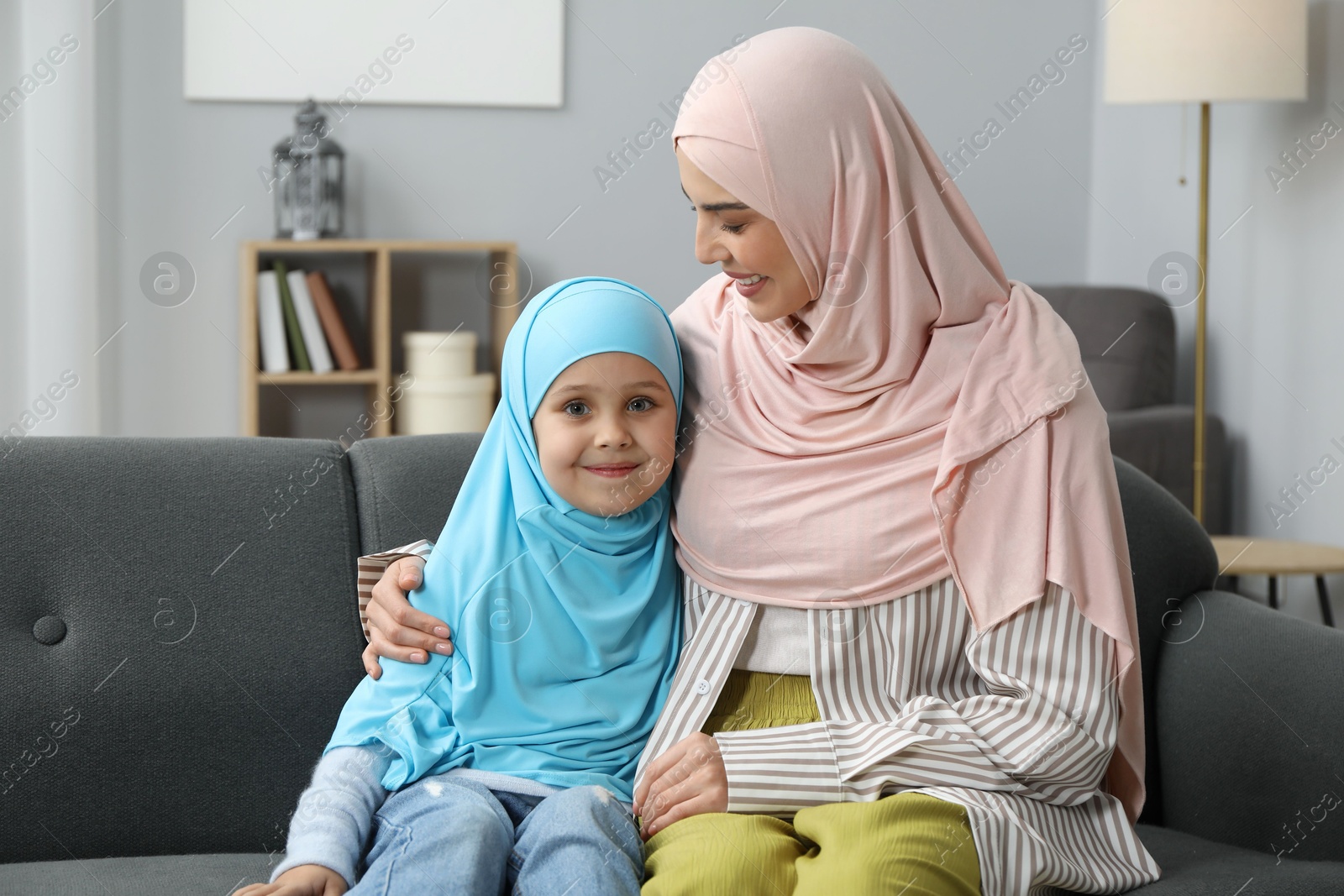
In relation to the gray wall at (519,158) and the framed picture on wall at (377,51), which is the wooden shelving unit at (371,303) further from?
the framed picture on wall at (377,51)

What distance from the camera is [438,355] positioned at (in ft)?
12.7

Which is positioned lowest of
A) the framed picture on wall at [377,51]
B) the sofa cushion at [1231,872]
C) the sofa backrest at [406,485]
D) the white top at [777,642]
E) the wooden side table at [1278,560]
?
the sofa cushion at [1231,872]

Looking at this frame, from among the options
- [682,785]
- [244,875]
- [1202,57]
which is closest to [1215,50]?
[1202,57]

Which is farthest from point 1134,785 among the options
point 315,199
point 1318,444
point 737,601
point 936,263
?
point 315,199

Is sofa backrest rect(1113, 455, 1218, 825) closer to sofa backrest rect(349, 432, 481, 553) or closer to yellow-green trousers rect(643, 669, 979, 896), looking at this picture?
yellow-green trousers rect(643, 669, 979, 896)

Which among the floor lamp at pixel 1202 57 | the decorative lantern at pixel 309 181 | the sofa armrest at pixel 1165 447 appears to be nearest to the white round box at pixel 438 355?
the decorative lantern at pixel 309 181

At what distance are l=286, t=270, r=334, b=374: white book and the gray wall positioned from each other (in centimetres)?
35

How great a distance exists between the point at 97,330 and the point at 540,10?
1.78 m

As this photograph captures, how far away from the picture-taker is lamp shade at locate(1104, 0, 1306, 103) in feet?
9.80

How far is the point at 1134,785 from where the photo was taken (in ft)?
4.63

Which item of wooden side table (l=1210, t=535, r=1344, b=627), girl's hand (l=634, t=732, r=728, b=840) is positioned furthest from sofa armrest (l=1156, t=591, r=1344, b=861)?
wooden side table (l=1210, t=535, r=1344, b=627)

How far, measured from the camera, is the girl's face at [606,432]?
132 centimetres

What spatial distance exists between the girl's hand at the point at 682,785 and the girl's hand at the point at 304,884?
310 millimetres

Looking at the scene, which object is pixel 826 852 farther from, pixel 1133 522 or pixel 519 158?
pixel 519 158
